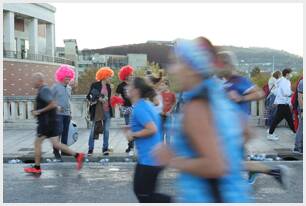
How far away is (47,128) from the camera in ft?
27.5

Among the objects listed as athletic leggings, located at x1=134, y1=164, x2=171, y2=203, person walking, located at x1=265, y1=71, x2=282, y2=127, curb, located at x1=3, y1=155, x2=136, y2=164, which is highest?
person walking, located at x1=265, y1=71, x2=282, y2=127

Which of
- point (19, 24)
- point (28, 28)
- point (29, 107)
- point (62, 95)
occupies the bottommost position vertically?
point (29, 107)

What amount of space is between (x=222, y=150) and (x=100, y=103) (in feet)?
26.2

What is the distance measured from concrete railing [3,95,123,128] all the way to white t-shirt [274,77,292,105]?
16.8 ft

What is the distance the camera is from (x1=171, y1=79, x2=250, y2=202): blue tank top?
2.50 meters

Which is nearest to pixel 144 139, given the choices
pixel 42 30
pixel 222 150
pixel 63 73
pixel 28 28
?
pixel 222 150

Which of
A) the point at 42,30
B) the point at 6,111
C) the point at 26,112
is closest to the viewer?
the point at 6,111

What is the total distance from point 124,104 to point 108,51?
126 meters

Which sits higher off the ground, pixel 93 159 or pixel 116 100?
pixel 116 100

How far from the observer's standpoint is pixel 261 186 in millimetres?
7293

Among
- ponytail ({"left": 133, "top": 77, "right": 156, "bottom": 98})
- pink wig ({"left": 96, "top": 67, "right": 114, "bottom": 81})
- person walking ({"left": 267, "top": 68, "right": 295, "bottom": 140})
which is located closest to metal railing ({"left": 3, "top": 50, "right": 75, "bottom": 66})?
person walking ({"left": 267, "top": 68, "right": 295, "bottom": 140})

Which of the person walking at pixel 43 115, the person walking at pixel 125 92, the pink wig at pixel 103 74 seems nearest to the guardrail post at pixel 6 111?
the person walking at pixel 125 92

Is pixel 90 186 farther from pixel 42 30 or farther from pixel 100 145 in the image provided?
pixel 42 30

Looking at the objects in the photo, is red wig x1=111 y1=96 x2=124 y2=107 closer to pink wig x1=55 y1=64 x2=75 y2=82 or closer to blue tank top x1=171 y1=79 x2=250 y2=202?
pink wig x1=55 y1=64 x2=75 y2=82
